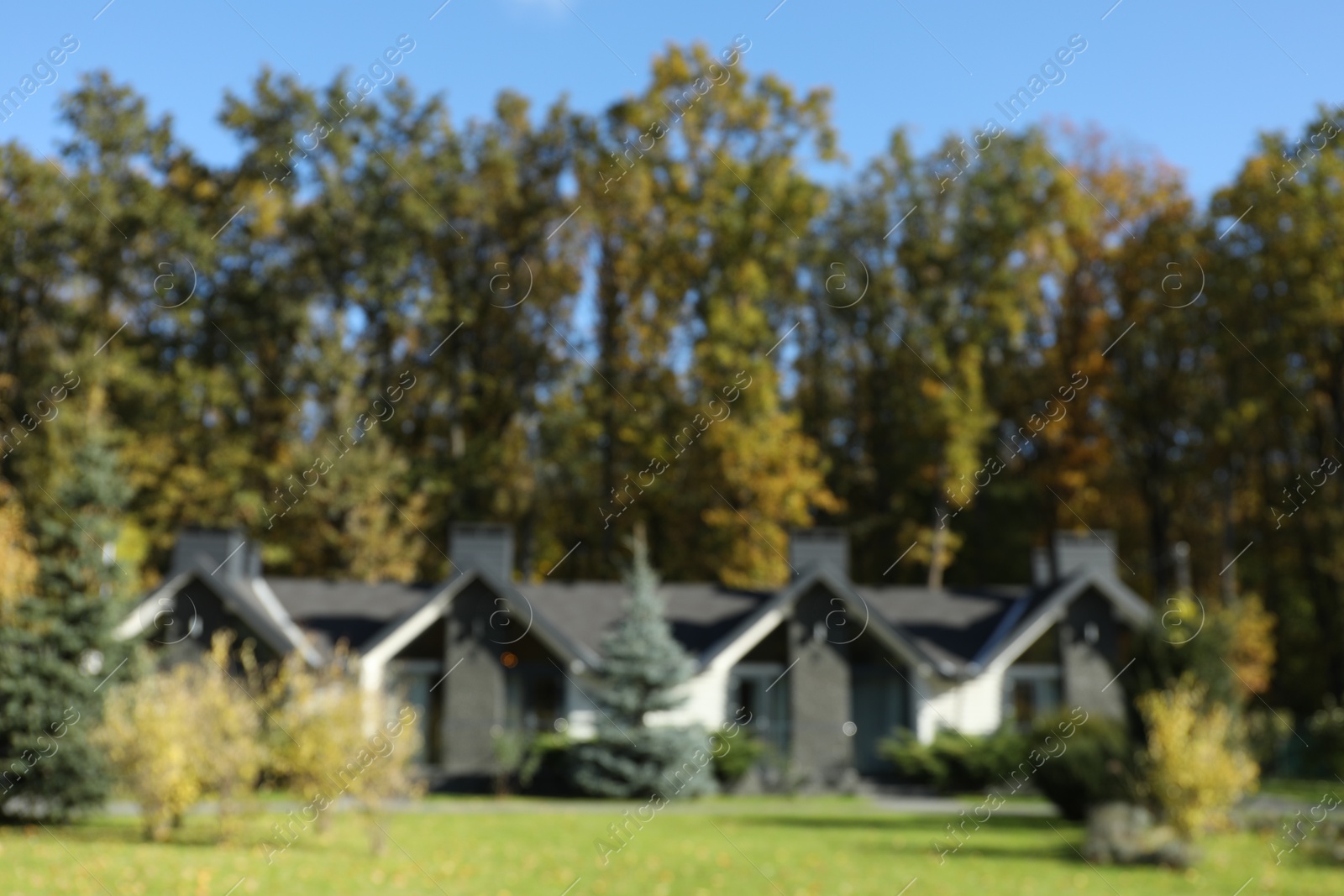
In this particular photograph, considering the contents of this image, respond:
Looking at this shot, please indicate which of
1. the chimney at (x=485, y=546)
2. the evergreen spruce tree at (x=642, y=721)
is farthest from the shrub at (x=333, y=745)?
the chimney at (x=485, y=546)

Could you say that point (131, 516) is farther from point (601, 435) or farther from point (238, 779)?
point (238, 779)

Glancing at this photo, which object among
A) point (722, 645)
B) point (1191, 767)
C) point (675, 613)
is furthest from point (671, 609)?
point (1191, 767)

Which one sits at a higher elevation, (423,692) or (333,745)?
(423,692)

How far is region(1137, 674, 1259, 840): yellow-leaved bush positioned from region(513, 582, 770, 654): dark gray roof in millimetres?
13261

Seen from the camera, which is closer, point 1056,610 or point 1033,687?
point 1056,610

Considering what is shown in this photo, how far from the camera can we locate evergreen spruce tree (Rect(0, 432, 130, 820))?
16594mm

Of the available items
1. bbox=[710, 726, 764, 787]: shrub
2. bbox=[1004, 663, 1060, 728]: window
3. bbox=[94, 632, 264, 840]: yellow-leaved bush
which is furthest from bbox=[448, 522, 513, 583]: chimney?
bbox=[1004, 663, 1060, 728]: window

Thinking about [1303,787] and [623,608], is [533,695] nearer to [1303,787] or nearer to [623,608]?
[623,608]

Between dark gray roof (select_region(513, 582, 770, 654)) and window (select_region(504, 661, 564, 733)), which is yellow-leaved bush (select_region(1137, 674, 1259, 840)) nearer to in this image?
dark gray roof (select_region(513, 582, 770, 654))

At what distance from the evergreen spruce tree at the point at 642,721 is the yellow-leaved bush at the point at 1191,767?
1069 centimetres

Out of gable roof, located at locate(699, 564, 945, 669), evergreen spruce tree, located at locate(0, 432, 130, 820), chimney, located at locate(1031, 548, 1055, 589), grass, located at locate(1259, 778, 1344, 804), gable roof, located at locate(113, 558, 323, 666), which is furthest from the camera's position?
chimney, located at locate(1031, 548, 1055, 589)

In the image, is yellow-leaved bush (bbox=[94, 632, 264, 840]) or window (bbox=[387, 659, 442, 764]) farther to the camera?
window (bbox=[387, 659, 442, 764])

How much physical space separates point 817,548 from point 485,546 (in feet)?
24.7

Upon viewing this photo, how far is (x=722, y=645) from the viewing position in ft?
85.9
